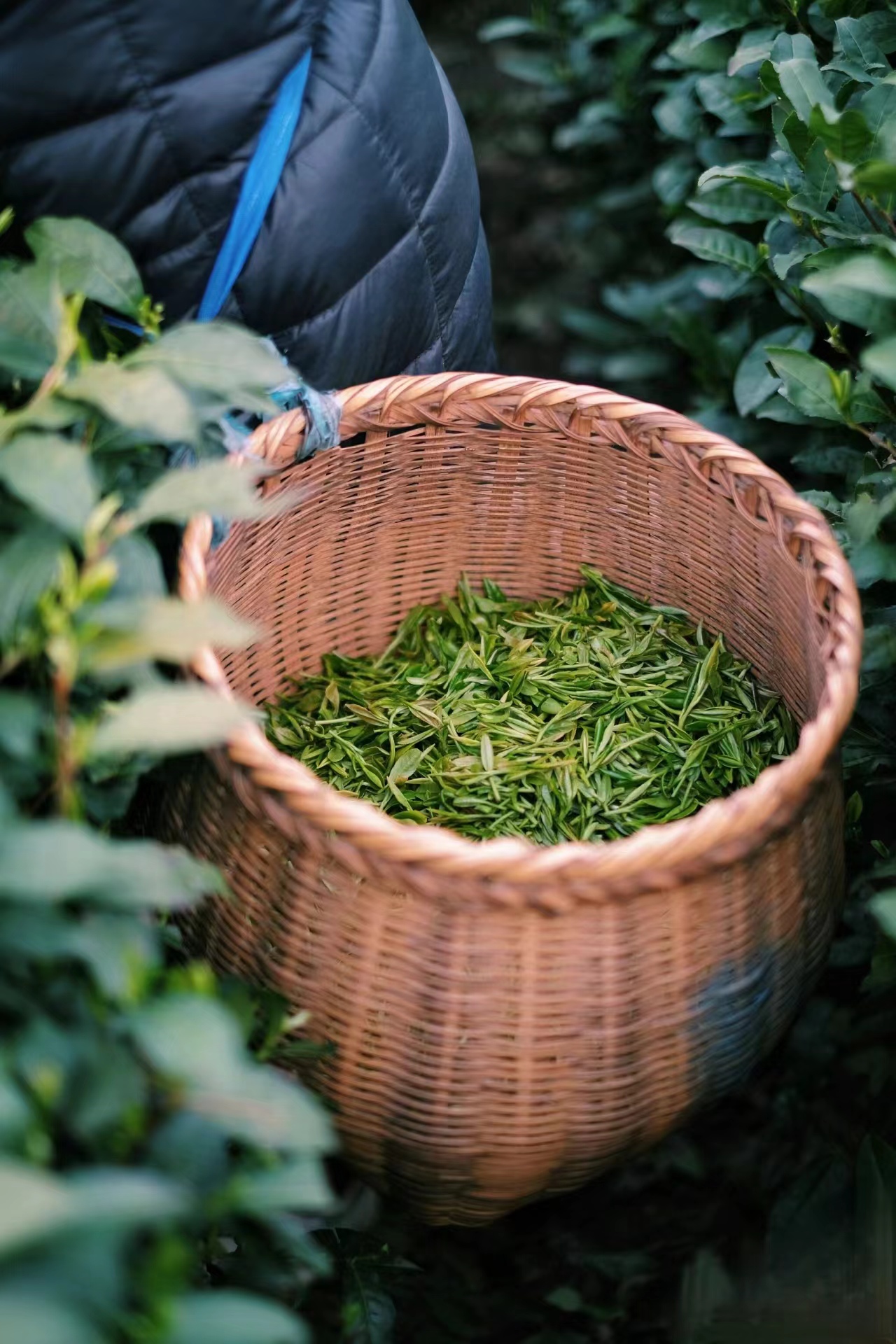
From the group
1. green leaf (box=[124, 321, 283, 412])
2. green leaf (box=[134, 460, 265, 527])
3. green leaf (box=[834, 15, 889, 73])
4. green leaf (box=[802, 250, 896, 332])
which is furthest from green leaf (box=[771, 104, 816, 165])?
green leaf (box=[134, 460, 265, 527])

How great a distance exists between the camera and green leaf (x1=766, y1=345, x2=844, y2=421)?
1.23 m

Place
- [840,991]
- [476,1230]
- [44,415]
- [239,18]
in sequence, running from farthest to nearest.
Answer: [840,991]
[476,1230]
[239,18]
[44,415]

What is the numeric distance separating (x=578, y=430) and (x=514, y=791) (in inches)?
16.7

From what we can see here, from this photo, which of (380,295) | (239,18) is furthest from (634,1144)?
(239,18)

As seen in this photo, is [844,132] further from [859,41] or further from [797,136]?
[859,41]

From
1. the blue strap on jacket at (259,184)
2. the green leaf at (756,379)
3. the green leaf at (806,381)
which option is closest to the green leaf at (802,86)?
the green leaf at (806,381)

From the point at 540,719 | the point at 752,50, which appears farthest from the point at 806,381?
the point at 752,50

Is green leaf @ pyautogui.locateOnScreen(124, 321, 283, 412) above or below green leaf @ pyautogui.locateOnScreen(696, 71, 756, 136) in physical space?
above

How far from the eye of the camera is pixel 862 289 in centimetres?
97

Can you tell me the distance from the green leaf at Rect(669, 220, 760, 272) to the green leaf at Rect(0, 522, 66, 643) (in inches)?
40.6

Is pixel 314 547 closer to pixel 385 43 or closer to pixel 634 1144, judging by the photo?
pixel 385 43

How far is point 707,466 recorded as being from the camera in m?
1.33

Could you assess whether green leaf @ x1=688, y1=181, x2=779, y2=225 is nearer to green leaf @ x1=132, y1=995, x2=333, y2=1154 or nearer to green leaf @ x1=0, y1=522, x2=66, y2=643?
green leaf @ x1=0, y1=522, x2=66, y2=643

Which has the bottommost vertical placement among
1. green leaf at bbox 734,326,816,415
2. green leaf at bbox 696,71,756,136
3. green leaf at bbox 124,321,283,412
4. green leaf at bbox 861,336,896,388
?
green leaf at bbox 734,326,816,415
